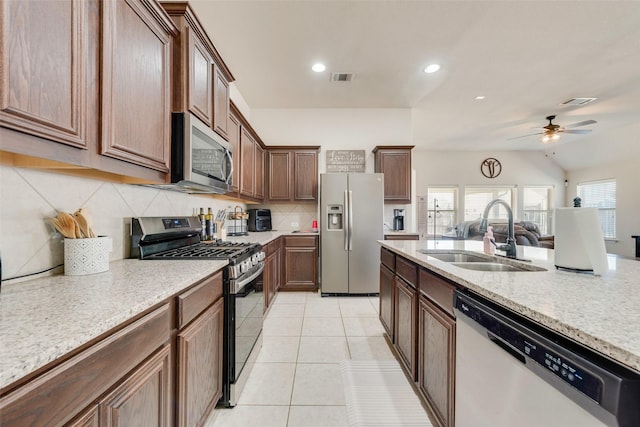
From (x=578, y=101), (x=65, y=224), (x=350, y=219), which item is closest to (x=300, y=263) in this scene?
(x=350, y=219)

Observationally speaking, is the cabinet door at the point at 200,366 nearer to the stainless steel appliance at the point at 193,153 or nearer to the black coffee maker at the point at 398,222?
the stainless steel appliance at the point at 193,153

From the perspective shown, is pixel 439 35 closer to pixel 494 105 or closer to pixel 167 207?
pixel 494 105

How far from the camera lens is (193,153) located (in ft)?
5.22

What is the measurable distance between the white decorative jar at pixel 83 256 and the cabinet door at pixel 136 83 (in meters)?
0.41

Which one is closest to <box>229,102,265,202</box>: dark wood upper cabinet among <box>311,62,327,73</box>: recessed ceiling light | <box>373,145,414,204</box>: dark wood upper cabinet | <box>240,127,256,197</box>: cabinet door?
<box>240,127,256,197</box>: cabinet door

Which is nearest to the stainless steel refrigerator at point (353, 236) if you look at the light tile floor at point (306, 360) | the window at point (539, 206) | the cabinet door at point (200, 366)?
the light tile floor at point (306, 360)

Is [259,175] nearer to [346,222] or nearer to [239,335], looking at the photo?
[346,222]

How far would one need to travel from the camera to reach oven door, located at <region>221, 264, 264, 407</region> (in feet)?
5.03

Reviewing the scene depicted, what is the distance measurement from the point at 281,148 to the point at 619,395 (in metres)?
4.05

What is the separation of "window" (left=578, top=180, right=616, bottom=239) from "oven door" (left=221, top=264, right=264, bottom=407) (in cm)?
787

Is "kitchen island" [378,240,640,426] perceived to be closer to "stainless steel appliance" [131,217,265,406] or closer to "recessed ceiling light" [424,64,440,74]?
"stainless steel appliance" [131,217,265,406]

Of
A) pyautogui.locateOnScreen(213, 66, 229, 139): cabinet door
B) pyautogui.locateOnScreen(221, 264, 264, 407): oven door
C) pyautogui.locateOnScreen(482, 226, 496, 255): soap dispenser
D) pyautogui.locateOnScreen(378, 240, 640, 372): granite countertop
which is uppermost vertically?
pyautogui.locateOnScreen(213, 66, 229, 139): cabinet door

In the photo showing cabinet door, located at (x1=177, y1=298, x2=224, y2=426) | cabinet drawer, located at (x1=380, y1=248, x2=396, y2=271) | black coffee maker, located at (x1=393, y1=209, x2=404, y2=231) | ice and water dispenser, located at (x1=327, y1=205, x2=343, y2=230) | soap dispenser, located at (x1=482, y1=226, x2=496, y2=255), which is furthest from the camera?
black coffee maker, located at (x1=393, y1=209, x2=404, y2=231)

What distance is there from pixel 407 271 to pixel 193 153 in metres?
1.62
